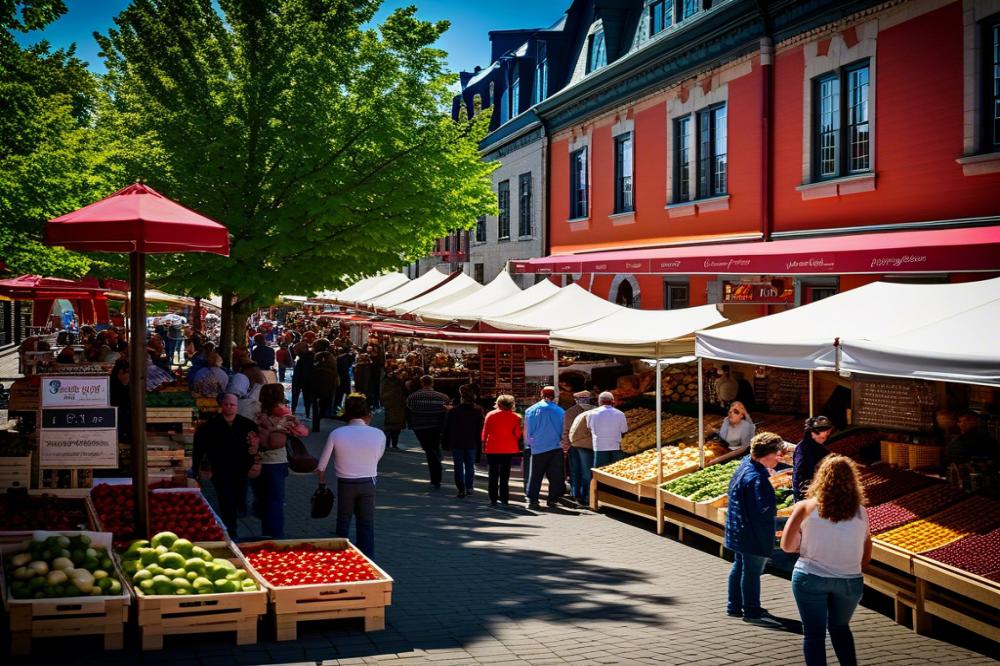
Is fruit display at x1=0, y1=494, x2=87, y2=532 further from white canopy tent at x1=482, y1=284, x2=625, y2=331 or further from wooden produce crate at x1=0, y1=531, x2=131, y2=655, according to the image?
white canopy tent at x1=482, y1=284, x2=625, y2=331

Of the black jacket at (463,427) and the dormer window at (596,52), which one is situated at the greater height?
the dormer window at (596,52)

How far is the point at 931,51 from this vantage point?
15078 millimetres

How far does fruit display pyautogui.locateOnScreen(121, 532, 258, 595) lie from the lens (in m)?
7.62

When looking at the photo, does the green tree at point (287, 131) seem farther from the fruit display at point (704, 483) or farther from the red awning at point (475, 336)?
the fruit display at point (704, 483)

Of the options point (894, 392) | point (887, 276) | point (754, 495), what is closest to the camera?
point (754, 495)

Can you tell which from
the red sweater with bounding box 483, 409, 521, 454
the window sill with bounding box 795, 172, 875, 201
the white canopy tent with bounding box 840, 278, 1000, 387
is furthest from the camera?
the window sill with bounding box 795, 172, 875, 201

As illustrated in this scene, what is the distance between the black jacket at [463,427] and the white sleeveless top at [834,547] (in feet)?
26.9

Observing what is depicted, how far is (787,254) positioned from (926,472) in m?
4.15

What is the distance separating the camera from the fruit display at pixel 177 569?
7625mm

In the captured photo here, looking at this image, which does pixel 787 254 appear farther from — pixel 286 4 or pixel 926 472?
pixel 286 4

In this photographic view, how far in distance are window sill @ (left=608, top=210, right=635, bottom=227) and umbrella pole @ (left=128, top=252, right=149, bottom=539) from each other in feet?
58.6

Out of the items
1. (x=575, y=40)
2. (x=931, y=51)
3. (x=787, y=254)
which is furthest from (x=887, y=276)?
(x=575, y=40)

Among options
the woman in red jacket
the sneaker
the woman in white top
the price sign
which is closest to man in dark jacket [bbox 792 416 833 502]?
the sneaker

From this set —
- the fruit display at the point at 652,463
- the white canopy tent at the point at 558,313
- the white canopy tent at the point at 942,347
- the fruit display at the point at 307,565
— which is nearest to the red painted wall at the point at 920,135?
the white canopy tent at the point at 558,313
